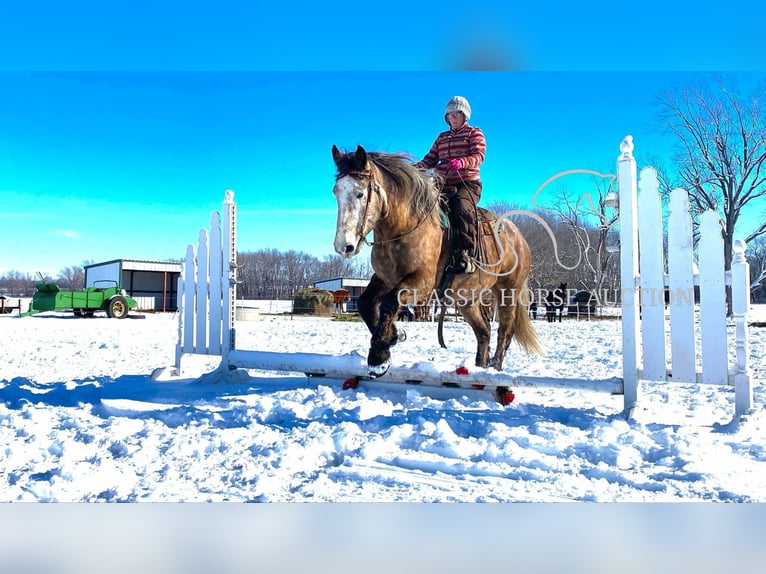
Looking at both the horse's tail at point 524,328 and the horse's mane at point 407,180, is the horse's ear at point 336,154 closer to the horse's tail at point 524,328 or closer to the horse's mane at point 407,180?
the horse's mane at point 407,180

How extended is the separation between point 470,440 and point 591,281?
1636 millimetres

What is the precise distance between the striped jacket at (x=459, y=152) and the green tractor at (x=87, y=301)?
40.3 ft

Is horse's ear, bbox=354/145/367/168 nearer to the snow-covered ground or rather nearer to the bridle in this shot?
the bridle

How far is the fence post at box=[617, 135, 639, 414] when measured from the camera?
3184mm

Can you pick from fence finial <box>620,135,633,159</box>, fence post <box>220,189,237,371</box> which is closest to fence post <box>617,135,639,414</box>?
fence finial <box>620,135,633,159</box>

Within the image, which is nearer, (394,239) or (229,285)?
(394,239)

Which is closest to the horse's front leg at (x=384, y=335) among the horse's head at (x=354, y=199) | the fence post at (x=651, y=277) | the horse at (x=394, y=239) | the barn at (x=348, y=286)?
the horse at (x=394, y=239)

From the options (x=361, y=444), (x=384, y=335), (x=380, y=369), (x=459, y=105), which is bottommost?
(x=361, y=444)

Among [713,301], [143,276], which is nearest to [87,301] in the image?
[143,276]

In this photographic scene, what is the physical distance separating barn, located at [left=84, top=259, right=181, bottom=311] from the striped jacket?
119 inches

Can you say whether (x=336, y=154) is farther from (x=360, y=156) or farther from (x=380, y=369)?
(x=380, y=369)

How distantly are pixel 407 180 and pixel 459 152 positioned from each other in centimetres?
48

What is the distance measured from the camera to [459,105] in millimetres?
3412

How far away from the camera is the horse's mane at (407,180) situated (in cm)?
338
